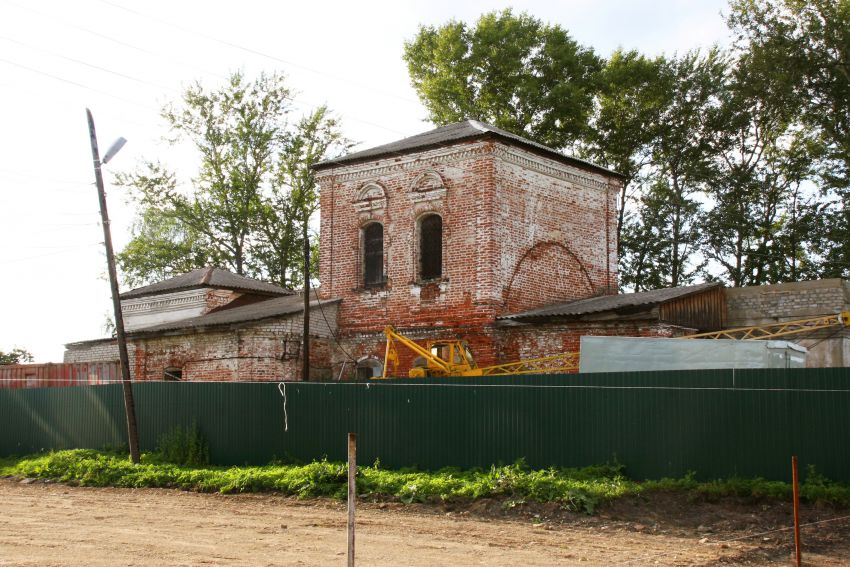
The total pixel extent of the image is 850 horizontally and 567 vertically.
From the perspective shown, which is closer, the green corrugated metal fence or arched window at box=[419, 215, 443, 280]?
the green corrugated metal fence

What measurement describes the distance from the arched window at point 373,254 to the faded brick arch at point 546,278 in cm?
375

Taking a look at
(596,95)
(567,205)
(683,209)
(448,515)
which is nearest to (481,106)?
(596,95)

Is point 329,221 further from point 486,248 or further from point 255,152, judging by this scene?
point 255,152

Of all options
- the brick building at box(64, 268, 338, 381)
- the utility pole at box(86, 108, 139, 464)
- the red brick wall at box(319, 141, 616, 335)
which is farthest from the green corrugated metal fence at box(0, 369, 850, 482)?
the red brick wall at box(319, 141, 616, 335)

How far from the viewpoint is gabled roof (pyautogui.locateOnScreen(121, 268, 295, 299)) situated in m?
33.3

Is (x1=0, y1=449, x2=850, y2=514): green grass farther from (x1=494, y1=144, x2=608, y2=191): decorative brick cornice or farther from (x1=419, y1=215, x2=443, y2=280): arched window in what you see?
(x1=494, y1=144, x2=608, y2=191): decorative brick cornice

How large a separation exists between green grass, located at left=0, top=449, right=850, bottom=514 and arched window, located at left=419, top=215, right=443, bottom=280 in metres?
7.94

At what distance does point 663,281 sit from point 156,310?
60.3 feet

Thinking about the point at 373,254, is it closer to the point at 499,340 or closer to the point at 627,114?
the point at 499,340

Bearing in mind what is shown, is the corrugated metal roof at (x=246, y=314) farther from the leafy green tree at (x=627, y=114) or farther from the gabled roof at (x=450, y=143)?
the leafy green tree at (x=627, y=114)

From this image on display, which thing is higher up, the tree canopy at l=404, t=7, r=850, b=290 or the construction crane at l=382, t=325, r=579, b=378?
the tree canopy at l=404, t=7, r=850, b=290

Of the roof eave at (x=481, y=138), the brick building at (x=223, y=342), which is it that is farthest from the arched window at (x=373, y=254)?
the roof eave at (x=481, y=138)

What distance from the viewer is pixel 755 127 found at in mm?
36594

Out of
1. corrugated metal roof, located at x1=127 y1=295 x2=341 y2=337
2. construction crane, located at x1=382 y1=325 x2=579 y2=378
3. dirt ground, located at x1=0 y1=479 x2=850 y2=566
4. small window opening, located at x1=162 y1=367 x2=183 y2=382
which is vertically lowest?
dirt ground, located at x1=0 y1=479 x2=850 y2=566
